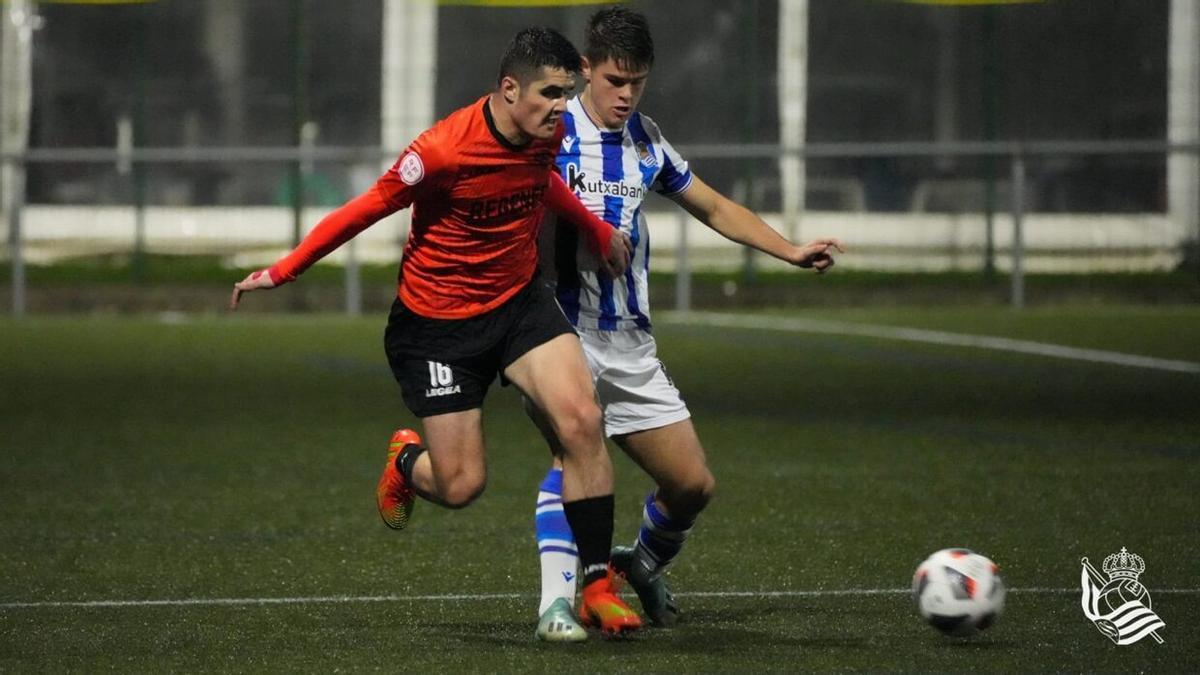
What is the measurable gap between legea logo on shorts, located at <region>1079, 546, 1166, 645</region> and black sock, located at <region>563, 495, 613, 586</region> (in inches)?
51.8

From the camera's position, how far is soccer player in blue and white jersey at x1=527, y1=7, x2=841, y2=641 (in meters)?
5.59

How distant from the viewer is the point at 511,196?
5.53 metres

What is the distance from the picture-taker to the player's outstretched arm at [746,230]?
5934 millimetres

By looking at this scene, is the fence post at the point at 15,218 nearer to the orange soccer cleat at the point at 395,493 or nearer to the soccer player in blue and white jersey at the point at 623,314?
the orange soccer cleat at the point at 395,493

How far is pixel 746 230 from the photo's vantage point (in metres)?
5.98

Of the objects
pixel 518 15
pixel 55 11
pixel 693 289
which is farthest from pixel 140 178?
pixel 693 289

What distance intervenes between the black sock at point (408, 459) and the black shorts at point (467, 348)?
28 centimetres

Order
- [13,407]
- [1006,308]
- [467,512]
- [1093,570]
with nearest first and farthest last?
[1093,570] < [467,512] < [13,407] < [1006,308]

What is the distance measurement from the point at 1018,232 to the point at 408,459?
13331mm

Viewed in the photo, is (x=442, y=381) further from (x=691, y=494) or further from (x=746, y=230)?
(x=746, y=230)

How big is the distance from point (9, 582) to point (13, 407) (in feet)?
17.6

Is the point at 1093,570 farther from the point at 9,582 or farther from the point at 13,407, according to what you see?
the point at 13,407

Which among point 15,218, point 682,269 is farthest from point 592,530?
Answer: point 15,218

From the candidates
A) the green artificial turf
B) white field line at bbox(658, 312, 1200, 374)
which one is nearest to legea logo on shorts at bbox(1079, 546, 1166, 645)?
the green artificial turf
